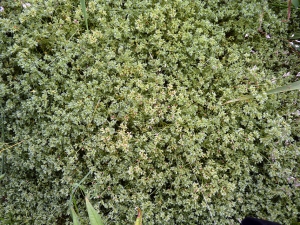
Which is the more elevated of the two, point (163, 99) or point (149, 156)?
point (163, 99)

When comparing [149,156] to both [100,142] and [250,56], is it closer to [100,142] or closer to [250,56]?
[100,142]

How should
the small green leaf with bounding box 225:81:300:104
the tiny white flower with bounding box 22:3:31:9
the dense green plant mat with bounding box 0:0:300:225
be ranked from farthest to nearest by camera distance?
the tiny white flower with bounding box 22:3:31:9 → the dense green plant mat with bounding box 0:0:300:225 → the small green leaf with bounding box 225:81:300:104

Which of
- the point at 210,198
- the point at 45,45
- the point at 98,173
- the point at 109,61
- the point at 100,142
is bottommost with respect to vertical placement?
the point at 210,198

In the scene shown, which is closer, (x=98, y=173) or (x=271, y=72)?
(x=98, y=173)

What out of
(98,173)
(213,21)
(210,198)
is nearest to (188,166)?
(210,198)

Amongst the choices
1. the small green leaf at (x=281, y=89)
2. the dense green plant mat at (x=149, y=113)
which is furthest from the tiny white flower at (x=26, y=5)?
the small green leaf at (x=281, y=89)

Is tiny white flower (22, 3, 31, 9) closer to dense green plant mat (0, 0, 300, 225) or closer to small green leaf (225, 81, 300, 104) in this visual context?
dense green plant mat (0, 0, 300, 225)

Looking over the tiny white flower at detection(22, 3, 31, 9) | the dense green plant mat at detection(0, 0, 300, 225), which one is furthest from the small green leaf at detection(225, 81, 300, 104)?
the tiny white flower at detection(22, 3, 31, 9)

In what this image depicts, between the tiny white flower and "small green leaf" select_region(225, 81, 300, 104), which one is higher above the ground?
the tiny white flower
